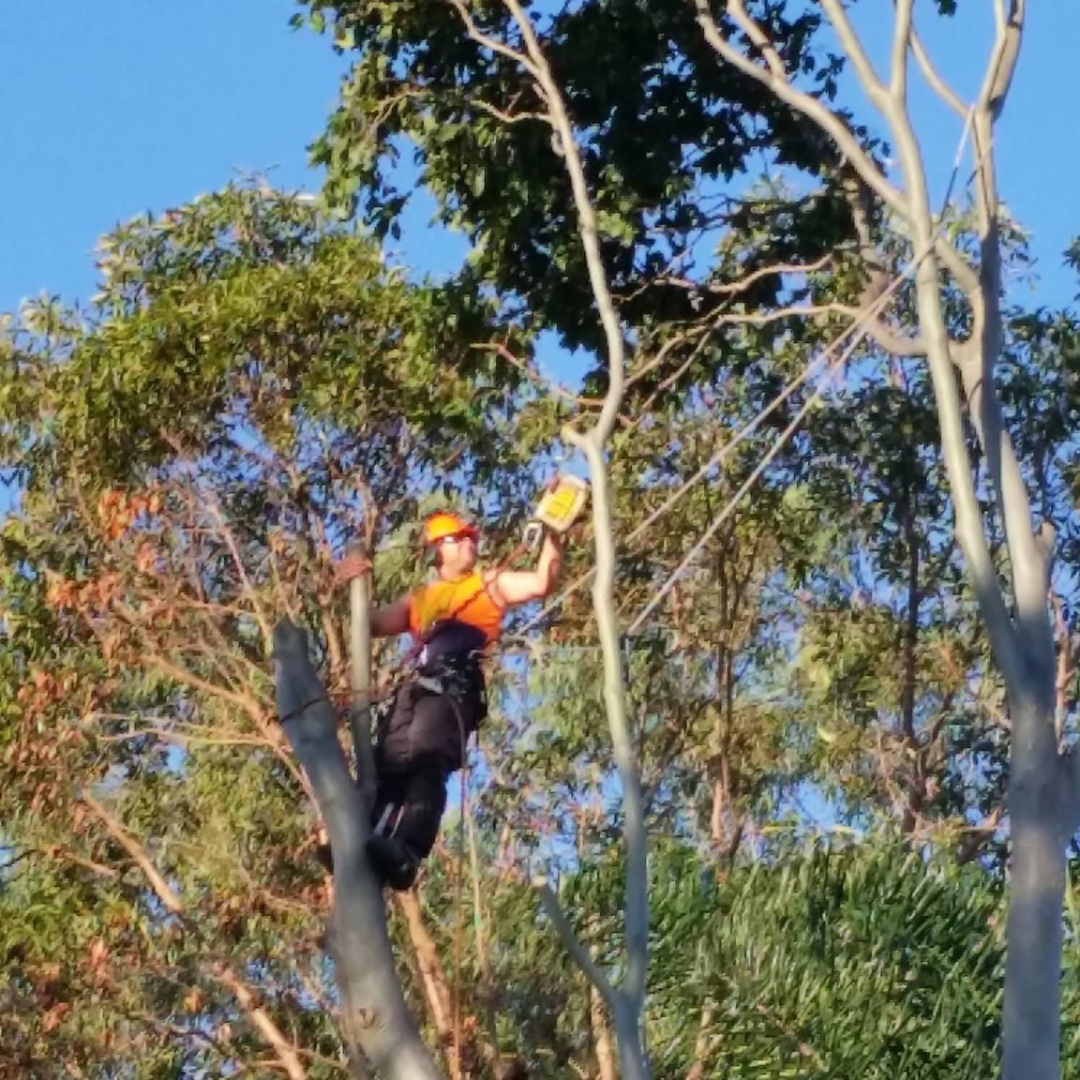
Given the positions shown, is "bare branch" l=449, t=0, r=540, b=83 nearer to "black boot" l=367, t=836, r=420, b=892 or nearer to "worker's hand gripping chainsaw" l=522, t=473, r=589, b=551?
"worker's hand gripping chainsaw" l=522, t=473, r=589, b=551

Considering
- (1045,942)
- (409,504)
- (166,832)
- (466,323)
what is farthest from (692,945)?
(166,832)

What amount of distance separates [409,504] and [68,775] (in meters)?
1.88

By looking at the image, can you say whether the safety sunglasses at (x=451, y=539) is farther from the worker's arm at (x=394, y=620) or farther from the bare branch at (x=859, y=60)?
the bare branch at (x=859, y=60)

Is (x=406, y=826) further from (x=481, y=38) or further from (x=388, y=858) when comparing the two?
(x=481, y=38)

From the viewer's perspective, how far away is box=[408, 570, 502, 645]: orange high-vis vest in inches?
247

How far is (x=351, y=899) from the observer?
187 inches

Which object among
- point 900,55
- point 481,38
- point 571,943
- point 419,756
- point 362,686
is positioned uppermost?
point 481,38

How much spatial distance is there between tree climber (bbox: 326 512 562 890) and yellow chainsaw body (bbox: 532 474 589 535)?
0.06 metres

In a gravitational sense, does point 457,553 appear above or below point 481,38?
below

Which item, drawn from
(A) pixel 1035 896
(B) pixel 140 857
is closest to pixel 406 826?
(A) pixel 1035 896

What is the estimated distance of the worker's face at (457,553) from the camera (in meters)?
6.45

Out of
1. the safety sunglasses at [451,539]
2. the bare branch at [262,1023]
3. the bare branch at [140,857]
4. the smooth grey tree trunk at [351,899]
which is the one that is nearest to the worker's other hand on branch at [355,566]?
the smooth grey tree trunk at [351,899]

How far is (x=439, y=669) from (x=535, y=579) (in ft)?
1.10

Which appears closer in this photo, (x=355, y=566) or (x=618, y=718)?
(x=618, y=718)
